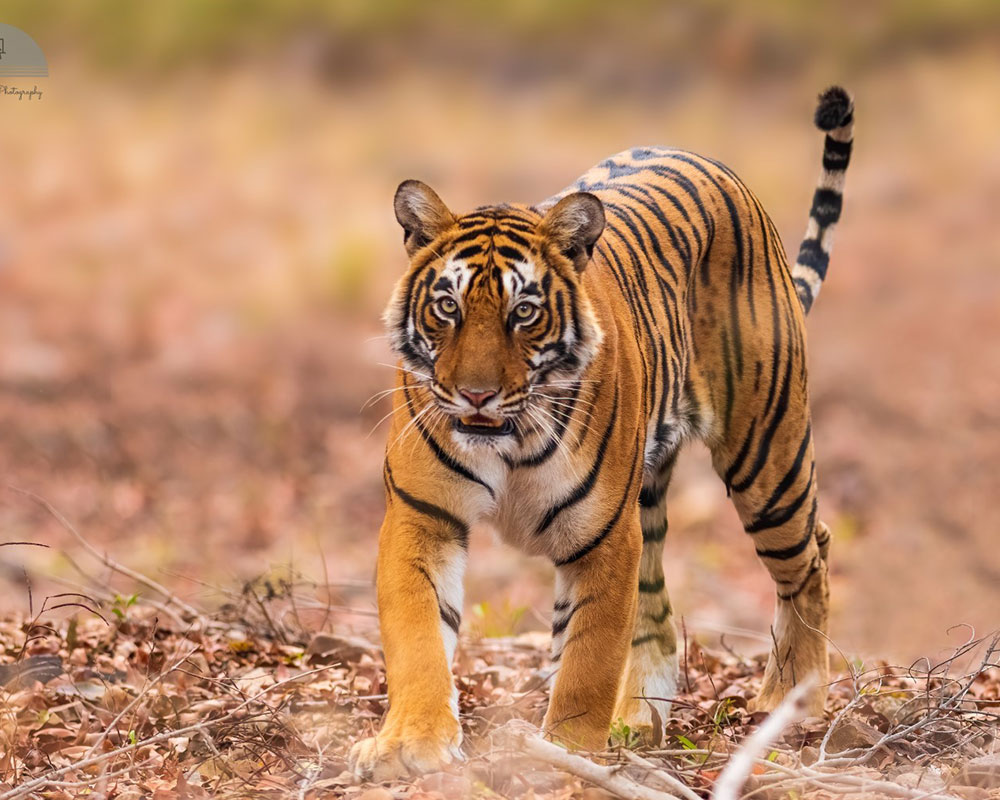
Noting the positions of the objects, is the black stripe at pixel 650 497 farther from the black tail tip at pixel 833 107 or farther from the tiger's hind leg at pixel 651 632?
the black tail tip at pixel 833 107

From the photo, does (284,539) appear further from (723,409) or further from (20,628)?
(723,409)

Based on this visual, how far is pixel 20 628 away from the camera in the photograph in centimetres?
537

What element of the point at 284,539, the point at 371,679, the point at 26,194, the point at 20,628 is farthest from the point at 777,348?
the point at 26,194

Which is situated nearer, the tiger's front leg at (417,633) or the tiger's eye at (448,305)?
the tiger's front leg at (417,633)

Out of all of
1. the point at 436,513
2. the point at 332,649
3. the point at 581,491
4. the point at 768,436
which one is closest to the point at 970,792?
the point at 581,491

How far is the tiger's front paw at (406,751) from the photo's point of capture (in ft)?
11.7

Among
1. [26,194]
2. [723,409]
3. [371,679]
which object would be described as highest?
[26,194]

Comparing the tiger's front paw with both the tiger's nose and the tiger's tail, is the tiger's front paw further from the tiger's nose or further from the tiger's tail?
the tiger's tail

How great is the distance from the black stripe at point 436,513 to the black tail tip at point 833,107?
242 centimetres

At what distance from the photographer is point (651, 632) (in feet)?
17.1

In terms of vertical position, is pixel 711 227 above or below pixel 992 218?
below

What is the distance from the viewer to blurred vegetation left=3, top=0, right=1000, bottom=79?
62.7 ft

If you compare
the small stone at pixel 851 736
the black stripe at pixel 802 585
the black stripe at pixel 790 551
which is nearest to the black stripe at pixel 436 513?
the small stone at pixel 851 736

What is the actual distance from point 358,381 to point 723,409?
967 cm
